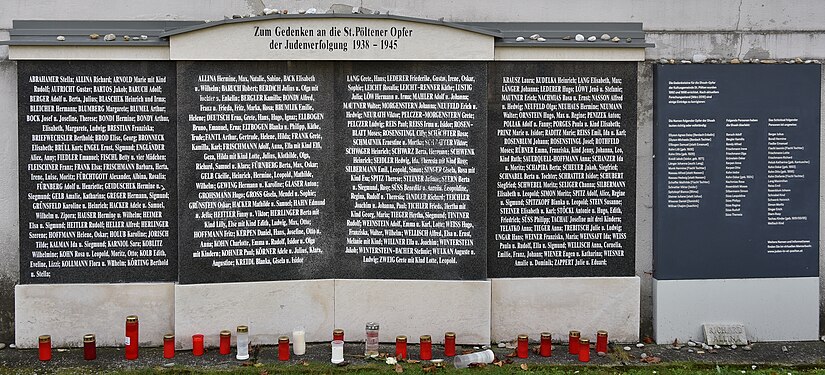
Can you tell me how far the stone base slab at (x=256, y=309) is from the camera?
8117mm

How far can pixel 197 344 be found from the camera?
7957 millimetres

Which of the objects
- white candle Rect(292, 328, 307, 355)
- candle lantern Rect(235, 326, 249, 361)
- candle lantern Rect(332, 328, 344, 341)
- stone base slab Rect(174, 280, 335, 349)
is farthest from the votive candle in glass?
candle lantern Rect(235, 326, 249, 361)

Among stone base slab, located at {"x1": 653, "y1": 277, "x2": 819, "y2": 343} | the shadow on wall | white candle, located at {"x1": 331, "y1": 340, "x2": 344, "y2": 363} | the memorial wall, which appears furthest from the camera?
stone base slab, located at {"x1": 653, "y1": 277, "x2": 819, "y2": 343}

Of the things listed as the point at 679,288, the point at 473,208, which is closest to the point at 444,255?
the point at 473,208

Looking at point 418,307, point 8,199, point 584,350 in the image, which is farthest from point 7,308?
point 584,350

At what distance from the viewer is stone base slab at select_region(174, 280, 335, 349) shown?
8117mm

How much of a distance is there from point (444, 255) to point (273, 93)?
2202mm

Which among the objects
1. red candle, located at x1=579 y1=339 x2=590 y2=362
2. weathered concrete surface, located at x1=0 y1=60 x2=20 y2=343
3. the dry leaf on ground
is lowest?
the dry leaf on ground

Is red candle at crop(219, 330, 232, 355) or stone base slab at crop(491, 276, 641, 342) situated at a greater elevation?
stone base slab at crop(491, 276, 641, 342)

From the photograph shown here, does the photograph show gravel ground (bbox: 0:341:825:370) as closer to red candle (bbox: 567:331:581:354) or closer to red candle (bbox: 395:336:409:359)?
red candle (bbox: 567:331:581:354)

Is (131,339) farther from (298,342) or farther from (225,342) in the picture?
(298,342)

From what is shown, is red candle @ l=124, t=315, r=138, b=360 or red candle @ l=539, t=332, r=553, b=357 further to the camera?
red candle @ l=539, t=332, r=553, b=357

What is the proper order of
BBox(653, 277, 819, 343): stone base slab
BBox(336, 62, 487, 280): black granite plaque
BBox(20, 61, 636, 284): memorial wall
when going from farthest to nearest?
BBox(653, 277, 819, 343): stone base slab
BBox(336, 62, 487, 280): black granite plaque
BBox(20, 61, 636, 284): memorial wall

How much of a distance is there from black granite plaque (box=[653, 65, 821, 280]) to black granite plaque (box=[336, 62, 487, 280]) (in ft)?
6.02
